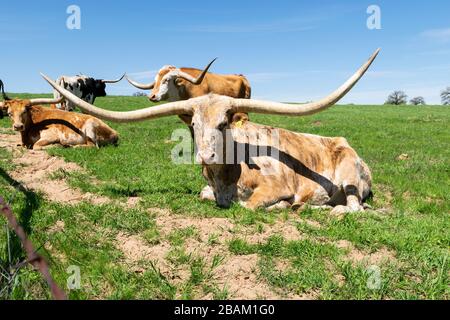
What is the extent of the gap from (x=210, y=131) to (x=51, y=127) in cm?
763

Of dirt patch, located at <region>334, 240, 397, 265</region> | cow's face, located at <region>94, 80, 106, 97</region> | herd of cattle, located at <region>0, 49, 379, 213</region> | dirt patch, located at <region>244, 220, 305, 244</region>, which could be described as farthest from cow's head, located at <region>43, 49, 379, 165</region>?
cow's face, located at <region>94, 80, 106, 97</region>

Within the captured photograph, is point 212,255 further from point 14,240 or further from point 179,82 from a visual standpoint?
point 179,82

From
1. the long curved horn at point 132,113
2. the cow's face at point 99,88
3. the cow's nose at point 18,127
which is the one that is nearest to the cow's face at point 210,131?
the long curved horn at point 132,113

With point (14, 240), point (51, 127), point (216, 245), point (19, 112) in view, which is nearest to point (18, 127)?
point (19, 112)

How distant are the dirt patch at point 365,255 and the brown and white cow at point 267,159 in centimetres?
152

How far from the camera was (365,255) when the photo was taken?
429 centimetres

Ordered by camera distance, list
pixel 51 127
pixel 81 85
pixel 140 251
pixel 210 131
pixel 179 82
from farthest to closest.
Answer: pixel 81 85, pixel 51 127, pixel 179 82, pixel 210 131, pixel 140 251

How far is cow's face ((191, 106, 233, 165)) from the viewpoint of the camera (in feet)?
17.0

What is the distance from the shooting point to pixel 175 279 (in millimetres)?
3693

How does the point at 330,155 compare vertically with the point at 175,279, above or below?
above

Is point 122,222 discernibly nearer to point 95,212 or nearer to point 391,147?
point 95,212

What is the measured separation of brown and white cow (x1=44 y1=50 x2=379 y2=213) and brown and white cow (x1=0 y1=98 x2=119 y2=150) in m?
5.29

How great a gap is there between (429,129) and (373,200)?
14.8 metres
